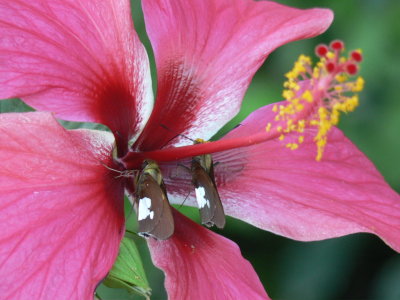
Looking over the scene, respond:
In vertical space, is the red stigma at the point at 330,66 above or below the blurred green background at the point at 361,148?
above

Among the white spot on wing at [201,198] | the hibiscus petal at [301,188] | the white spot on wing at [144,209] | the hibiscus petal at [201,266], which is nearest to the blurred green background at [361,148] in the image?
the hibiscus petal at [301,188]

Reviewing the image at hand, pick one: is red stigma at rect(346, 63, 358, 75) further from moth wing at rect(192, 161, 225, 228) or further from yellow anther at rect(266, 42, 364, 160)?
moth wing at rect(192, 161, 225, 228)

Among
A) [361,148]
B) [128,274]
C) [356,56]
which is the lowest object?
[128,274]

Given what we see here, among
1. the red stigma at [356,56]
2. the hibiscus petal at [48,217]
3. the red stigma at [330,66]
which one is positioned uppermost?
the red stigma at [356,56]

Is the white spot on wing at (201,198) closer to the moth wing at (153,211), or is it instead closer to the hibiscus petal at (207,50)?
the moth wing at (153,211)

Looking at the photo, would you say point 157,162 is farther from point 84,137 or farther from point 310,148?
point 310,148

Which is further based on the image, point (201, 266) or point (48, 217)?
point (201, 266)

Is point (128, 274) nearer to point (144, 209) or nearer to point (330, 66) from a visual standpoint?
point (144, 209)

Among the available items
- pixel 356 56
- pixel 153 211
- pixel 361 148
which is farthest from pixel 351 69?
pixel 361 148
